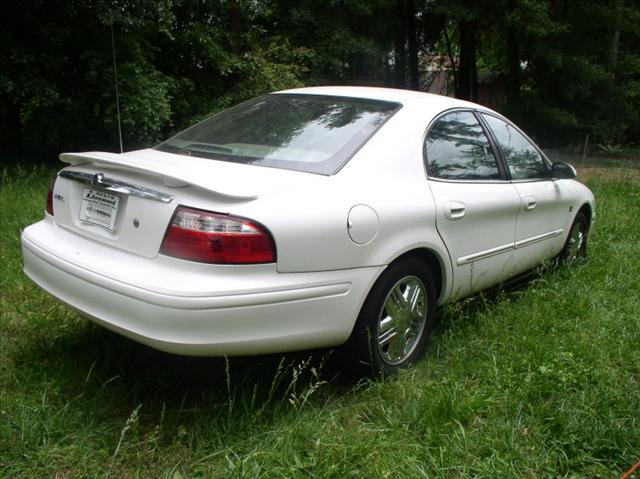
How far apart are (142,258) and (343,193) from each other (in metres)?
0.87

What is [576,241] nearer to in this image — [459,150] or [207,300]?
[459,150]

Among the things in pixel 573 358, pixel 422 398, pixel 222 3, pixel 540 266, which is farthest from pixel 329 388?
pixel 222 3

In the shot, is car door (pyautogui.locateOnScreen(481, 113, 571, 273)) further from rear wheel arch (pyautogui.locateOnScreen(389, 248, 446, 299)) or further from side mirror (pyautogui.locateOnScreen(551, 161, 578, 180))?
rear wheel arch (pyautogui.locateOnScreen(389, 248, 446, 299))

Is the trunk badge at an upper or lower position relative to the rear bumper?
upper

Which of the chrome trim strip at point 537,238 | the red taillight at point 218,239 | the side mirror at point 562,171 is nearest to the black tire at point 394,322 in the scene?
the red taillight at point 218,239

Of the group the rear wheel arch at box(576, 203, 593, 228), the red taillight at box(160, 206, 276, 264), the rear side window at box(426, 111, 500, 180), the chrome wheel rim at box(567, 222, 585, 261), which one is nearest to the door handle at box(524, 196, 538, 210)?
the rear side window at box(426, 111, 500, 180)

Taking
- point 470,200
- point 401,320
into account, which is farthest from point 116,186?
point 470,200

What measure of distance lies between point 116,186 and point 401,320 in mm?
1447

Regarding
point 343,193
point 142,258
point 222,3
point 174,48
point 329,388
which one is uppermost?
point 222,3

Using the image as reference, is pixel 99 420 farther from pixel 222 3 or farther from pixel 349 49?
pixel 349 49

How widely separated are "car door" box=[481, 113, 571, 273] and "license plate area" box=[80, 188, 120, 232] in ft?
7.97

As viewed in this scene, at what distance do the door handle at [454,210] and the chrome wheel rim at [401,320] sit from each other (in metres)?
0.39

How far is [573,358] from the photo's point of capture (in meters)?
3.16

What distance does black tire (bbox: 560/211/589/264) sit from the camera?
16.4 feet
